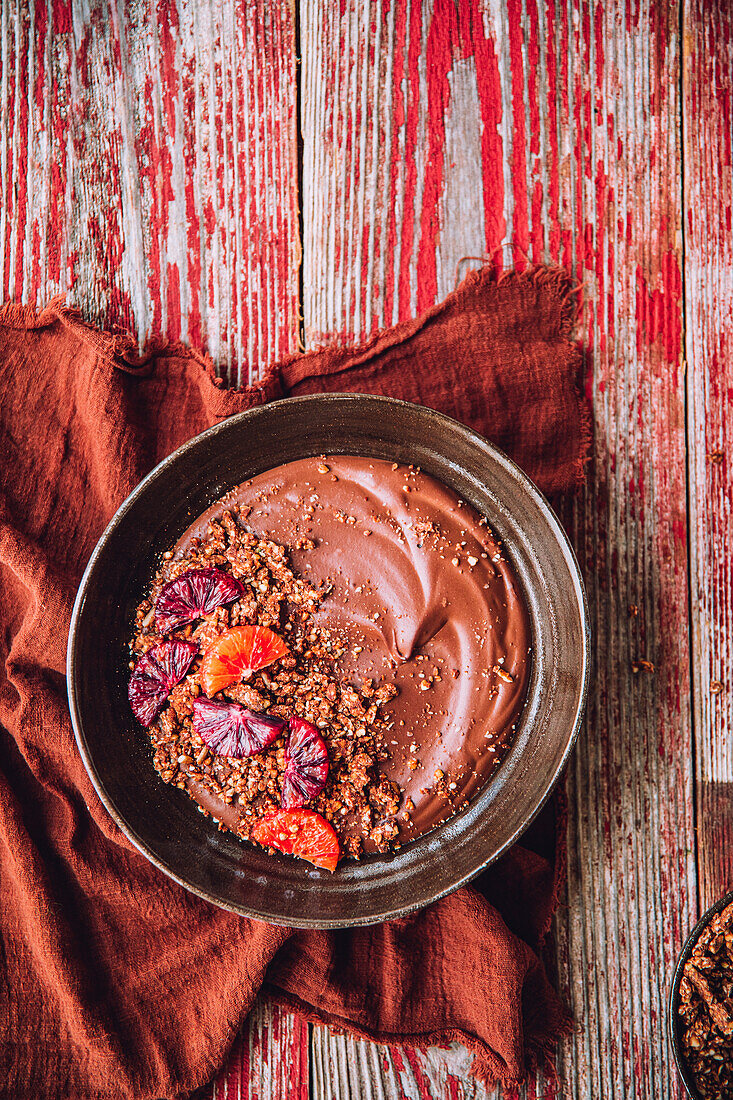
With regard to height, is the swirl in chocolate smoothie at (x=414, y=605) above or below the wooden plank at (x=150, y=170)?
below

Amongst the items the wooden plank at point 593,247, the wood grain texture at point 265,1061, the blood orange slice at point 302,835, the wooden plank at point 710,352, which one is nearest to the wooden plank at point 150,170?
the wooden plank at point 593,247

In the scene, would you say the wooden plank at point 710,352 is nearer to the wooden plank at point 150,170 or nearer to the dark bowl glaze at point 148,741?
the dark bowl glaze at point 148,741

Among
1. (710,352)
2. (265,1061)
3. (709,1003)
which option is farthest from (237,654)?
(710,352)

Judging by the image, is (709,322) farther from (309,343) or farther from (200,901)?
(200,901)

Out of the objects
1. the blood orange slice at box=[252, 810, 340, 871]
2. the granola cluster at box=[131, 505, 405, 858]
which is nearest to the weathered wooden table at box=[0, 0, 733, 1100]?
the granola cluster at box=[131, 505, 405, 858]

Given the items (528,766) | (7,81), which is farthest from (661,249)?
(7,81)

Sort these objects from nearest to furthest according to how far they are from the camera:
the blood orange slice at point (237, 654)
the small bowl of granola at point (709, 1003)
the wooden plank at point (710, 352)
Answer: the blood orange slice at point (237, 654) → the small bowl of granola at point (709, 1003) → the wooden plank at point (710, 352)

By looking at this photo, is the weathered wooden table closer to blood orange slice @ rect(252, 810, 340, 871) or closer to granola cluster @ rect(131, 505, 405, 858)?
granola cluster @ rect(131, 505, 405, 858)
